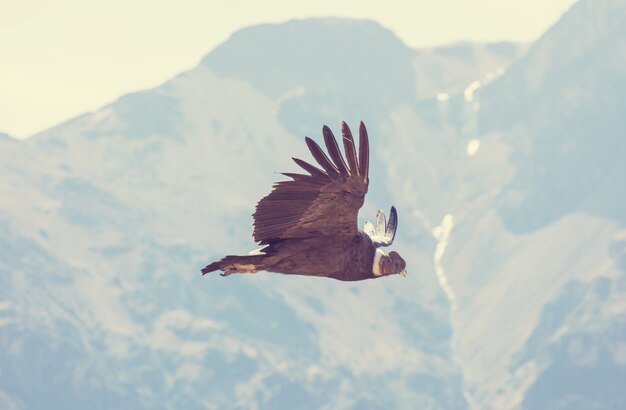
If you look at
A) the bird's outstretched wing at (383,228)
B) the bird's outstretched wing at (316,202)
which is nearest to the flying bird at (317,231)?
the bird's outstretched wing at (316,202)

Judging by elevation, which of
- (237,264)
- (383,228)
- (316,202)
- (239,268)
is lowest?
(239,268)

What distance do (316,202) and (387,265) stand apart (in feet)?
5.83

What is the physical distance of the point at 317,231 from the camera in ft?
79.6

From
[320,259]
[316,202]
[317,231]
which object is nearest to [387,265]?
[320,259]

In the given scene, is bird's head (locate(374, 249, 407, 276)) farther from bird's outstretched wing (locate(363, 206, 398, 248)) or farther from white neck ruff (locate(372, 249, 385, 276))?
bird's outstretched wing (locate(363, 206, 398, 248))

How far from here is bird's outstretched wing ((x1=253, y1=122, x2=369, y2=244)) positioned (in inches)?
932

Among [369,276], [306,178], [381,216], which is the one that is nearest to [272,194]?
[306,178]

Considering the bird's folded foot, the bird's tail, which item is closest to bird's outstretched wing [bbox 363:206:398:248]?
the bird's folded foot

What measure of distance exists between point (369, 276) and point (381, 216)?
5091 millimetres

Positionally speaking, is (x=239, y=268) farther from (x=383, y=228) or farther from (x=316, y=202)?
(x=383, y=228)

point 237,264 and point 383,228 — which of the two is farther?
point 383,228

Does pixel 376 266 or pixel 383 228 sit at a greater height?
pixel 376 266

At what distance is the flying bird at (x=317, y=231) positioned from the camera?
23812 millimetres

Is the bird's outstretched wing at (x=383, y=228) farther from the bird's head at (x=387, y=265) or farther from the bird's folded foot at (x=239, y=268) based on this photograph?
the bird's folded foot at (x=239, y=268)
